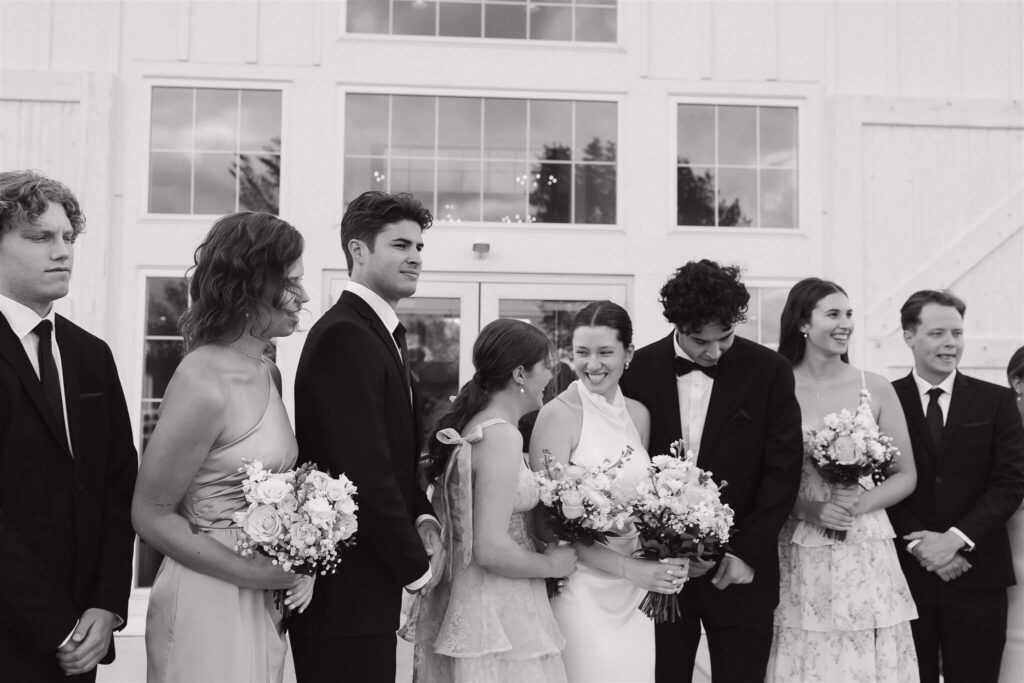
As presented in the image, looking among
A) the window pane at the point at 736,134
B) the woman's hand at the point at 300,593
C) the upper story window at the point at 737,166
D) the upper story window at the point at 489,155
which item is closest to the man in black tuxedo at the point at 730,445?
the woman's hand at the point at 300,593

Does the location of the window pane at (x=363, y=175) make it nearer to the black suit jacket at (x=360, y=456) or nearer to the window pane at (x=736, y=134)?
the window pane at (x=736, y=134)

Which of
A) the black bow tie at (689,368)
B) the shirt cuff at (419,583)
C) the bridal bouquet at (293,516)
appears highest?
the black bow tie at (689,368)

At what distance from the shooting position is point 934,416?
383cm

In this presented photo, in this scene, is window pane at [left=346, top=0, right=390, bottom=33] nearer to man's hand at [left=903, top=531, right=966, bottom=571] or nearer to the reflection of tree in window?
the reflection of tree in window

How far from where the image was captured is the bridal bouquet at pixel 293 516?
84.8 inches

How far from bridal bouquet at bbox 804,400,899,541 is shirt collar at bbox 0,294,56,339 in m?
2.78

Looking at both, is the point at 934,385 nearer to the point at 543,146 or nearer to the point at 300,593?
the point at 300,593

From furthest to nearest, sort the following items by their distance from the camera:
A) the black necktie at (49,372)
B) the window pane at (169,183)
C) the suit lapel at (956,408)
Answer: the window pane at (169,183) < the suit lapel at (956,408) < the black necktie at (49,372)

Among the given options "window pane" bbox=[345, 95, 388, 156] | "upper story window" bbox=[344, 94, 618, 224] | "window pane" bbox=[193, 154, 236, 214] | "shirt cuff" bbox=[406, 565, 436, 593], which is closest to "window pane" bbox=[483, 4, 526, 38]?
"upper story window" bbox=[344, 94, 618, 224]

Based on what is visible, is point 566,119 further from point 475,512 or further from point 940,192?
point 475,512

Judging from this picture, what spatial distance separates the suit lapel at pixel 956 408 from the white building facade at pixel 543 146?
8.77ft

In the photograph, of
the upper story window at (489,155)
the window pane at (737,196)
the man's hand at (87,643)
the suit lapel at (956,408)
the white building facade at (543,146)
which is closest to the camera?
the man's hand at (87,643)

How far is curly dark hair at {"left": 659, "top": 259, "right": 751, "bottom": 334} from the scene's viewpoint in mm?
3252

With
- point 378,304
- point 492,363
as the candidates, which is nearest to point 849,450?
point 492,363
